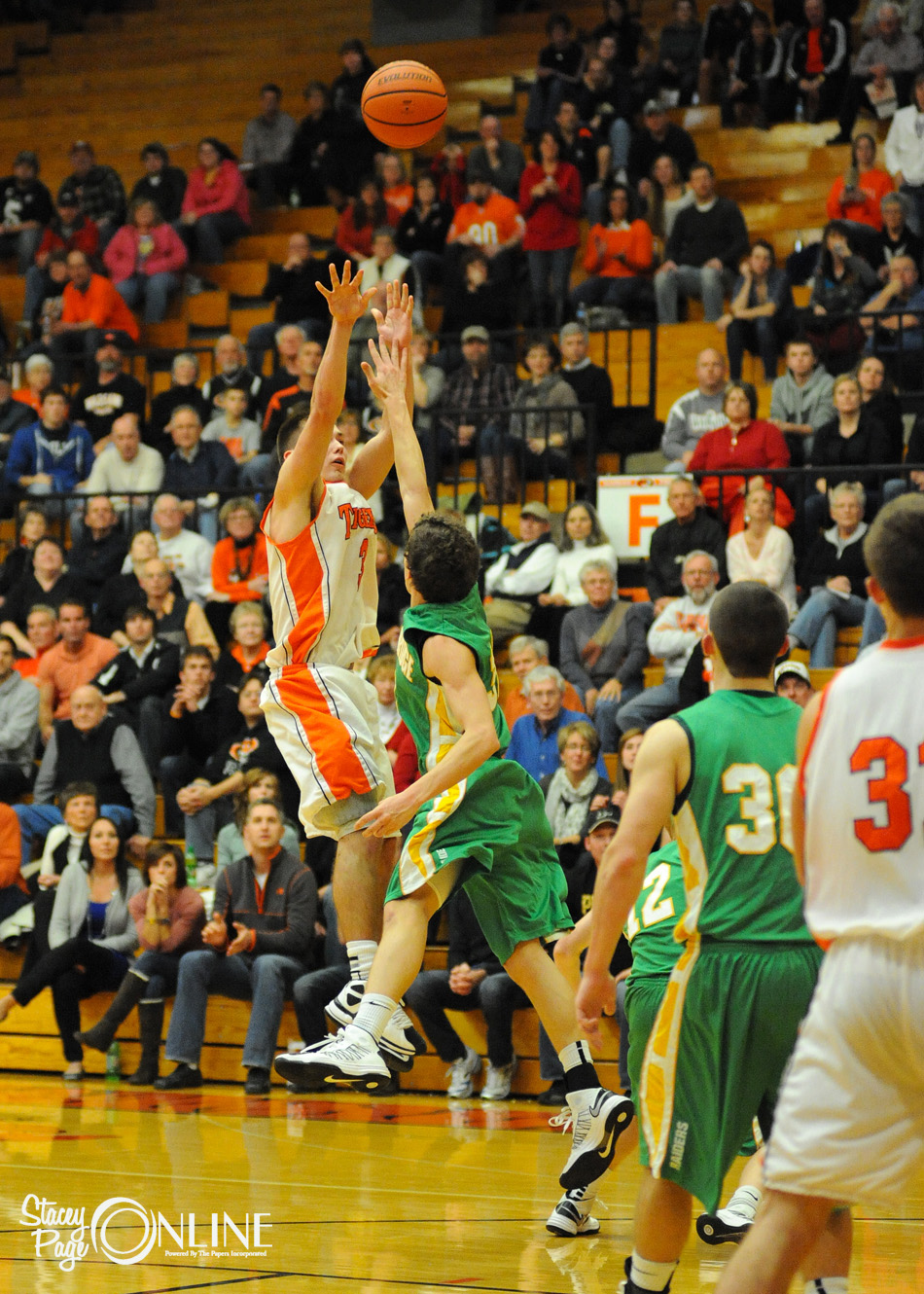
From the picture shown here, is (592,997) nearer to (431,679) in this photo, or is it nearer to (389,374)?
(431,679)

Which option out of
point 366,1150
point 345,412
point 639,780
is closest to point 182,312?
point 345,412

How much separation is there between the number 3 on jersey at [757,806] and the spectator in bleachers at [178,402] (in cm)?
1035

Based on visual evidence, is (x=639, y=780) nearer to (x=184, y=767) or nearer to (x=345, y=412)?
(x=184, y=767)

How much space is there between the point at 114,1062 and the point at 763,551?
473cm

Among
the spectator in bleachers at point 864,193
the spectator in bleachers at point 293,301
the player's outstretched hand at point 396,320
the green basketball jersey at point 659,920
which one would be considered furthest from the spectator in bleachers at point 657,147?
the green basketball jersey at point 659,920

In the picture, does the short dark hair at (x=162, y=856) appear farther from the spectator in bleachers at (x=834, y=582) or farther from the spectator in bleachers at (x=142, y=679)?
the spectator in bleachers at (x=834, y=582)

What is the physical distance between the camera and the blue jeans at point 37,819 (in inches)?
408

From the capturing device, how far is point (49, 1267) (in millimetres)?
4758

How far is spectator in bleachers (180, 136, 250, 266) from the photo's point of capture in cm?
1625

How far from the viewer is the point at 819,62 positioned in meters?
15.0

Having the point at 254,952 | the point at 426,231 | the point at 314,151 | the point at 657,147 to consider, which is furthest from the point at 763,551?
the point at 314,151

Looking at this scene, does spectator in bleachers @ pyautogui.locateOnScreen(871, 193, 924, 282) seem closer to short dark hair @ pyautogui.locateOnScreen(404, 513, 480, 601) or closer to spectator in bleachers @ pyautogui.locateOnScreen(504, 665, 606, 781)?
spectator in bleachers @ pyautogui.locateOnScreen(504, 665, 606, 781)

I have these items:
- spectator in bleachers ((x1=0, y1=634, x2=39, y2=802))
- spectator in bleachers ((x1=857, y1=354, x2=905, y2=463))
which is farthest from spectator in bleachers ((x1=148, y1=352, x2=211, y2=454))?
spectator in bleachers ((x1=857, y1=354, x2=905, y2=463))

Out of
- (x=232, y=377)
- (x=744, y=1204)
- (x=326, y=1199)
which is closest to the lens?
(x=744, y=1204)
